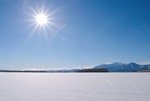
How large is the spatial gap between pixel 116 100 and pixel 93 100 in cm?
69

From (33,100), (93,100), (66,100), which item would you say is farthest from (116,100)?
(33,100)

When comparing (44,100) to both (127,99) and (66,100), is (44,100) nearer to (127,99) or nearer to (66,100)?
(66,100)

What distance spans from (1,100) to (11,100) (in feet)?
0.94

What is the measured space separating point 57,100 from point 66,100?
0.27m

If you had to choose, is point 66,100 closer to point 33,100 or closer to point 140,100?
point 33,100

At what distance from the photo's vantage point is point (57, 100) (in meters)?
3.76

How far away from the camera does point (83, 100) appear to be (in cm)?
374

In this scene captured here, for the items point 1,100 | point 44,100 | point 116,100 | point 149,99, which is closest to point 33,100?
point 44,100

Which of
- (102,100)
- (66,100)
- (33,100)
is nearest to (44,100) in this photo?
(33,100)

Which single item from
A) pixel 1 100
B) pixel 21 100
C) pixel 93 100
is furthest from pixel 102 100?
pixel 1 100

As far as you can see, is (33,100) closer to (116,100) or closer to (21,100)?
(21,100)

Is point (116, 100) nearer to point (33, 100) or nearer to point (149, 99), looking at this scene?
point (149, 99)

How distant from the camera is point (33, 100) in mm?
3752

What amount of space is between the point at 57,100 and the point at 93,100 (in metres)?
1.09
